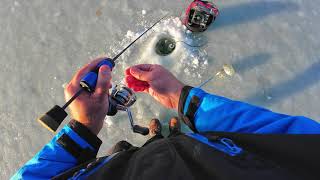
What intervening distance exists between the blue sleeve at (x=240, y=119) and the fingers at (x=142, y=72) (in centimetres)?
27

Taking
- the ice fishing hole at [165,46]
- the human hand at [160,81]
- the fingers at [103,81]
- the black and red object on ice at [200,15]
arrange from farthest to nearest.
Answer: the ice fishing hole at [165,46] < the black and red object on ice at [200,15] < the human hand at [160,81] < the fingers at [103,81]

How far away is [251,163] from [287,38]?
142 centimetres

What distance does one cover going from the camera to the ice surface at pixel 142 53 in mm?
2066

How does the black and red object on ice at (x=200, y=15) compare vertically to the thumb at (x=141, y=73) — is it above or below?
below

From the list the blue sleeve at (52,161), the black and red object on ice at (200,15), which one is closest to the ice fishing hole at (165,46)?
the black and red object on ice at (200,15)

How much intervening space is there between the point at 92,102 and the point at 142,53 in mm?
865

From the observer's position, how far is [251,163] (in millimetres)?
893

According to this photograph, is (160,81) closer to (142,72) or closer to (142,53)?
(142,72)

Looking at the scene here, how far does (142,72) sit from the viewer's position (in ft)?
5.32

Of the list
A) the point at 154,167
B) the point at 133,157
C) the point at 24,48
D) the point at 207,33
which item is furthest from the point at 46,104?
the point at 154,167

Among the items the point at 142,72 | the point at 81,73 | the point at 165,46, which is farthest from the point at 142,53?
the point at 81,73

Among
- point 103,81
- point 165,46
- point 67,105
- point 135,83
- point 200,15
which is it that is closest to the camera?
point 67,105

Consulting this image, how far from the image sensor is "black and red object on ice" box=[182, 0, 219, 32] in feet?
6.48

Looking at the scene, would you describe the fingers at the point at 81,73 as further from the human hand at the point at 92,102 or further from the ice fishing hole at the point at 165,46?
the ice fishing hole at the point at 165,46
